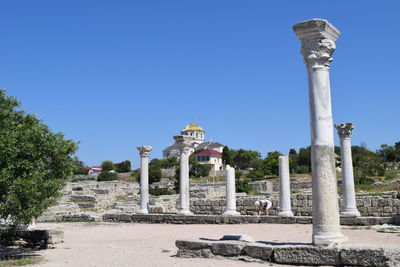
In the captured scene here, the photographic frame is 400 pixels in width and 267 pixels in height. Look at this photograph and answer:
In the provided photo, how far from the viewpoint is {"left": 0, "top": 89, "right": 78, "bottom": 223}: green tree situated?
8945 millimetres

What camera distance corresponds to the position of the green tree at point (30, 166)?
8945mm

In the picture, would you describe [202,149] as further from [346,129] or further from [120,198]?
[346,129]

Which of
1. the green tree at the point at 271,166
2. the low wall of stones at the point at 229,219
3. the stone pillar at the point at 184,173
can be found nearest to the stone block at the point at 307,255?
the low wall of stones at the point at 229,219

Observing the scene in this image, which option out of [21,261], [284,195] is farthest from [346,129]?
[21,261]

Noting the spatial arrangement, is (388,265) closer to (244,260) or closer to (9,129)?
(244,260)

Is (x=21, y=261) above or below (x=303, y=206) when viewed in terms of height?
below

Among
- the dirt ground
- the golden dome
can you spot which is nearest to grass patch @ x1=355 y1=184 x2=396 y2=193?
the dirt ground

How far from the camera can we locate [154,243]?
1220 cm

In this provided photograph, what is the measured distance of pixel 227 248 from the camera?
344 inches

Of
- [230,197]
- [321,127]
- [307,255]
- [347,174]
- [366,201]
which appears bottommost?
[307,255]

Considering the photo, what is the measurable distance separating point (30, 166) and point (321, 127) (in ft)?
21.2

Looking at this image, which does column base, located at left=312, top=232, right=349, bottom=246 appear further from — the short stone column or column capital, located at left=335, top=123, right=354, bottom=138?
the short stone column

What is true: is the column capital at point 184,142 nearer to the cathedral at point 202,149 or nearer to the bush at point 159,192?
the bush at point 159,192

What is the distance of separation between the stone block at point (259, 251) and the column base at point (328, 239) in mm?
920
